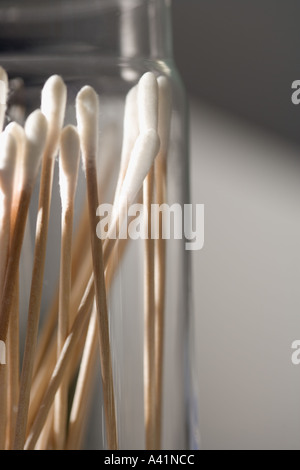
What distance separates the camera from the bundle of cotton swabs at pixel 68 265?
319 mm

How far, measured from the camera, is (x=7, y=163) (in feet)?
1.04

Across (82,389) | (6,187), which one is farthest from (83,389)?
(6,187)

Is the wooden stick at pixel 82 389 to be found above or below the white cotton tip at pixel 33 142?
below

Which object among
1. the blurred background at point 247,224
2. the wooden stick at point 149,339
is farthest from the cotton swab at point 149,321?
the blurred background at point 247,224

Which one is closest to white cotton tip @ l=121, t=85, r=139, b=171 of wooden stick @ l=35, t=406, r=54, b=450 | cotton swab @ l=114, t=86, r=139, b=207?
cotton swab @ l=114, t=86, r=139, b=207

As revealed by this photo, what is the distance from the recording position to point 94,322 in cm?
34

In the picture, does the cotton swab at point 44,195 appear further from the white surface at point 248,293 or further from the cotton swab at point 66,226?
the white surface at point 248,293

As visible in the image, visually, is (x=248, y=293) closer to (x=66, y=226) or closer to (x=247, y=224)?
(x=247, y=224)

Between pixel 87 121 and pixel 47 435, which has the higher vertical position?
pixel 87 121

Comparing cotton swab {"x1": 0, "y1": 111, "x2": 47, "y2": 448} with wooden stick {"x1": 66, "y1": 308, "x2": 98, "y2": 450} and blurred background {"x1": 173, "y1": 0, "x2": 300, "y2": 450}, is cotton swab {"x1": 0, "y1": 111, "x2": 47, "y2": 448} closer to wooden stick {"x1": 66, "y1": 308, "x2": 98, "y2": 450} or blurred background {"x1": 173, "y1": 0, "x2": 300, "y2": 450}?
wooden stick {"x1": 66, "y1": 308, "x2": 98, "y2": 450}

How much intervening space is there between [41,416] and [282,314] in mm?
221

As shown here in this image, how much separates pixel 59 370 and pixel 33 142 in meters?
0.10
